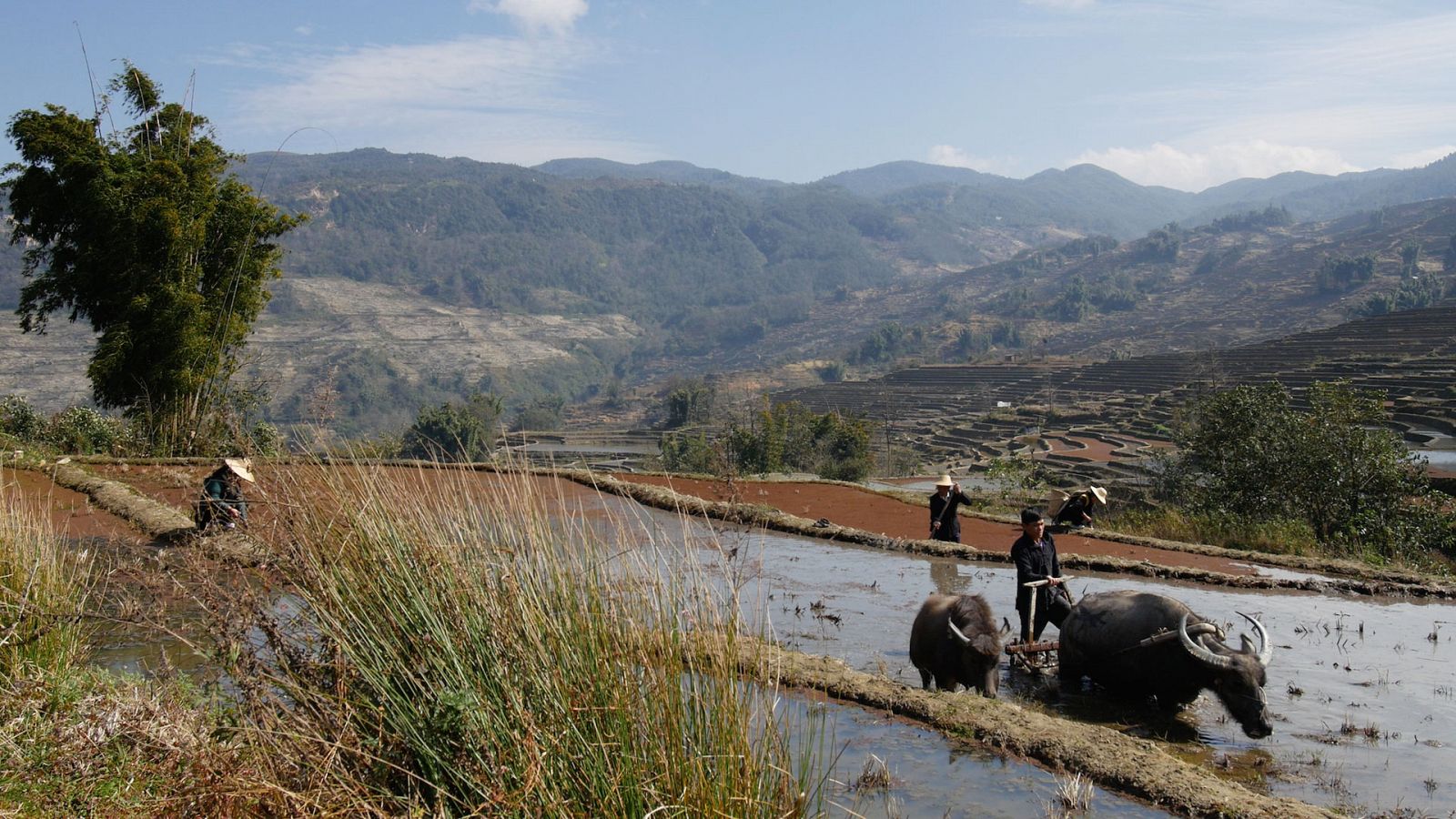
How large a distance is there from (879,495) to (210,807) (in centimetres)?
2038

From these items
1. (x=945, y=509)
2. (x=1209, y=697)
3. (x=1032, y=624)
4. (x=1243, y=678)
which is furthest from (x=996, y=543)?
(x=1243, y=678)

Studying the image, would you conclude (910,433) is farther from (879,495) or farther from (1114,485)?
(879,495)

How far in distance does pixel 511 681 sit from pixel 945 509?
34.9 feet

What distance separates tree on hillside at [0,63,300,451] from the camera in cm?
2122

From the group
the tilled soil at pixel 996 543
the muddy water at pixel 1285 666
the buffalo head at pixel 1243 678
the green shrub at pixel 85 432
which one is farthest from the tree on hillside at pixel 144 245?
the buffalo head at pixel 1243 678

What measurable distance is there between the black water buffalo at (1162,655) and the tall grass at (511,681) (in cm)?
463

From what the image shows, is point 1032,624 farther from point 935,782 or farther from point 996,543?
point 996,543

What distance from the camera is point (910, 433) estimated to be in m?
77.3

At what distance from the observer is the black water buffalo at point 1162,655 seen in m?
7.53

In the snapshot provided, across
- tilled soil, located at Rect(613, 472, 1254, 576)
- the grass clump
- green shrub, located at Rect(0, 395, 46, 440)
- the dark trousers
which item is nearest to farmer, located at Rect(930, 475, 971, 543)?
tilled soil, located at Rect(613, 472, 1254, 576)

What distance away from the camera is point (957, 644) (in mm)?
8586

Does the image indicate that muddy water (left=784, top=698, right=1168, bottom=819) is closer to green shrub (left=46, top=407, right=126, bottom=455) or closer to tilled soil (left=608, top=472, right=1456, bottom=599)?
tilled soil (left=608, top=472, right=1456, bottom=599)

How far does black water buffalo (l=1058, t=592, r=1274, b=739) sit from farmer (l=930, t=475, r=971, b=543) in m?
4.39

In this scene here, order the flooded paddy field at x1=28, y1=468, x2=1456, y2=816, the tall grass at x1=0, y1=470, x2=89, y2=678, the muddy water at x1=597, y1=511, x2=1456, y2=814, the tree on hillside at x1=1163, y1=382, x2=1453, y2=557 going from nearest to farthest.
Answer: the tall grass at x1=0, y1=470, x2=89, y2=678 < the flooded paddy field at x1=28, y1=468, x2=1456, y2=816 < the muddy water at x1=597, y1=511, x2=1456, y2=814 < the tree on hillside at x1=1163, y1=382, x2=1453, y2=557
